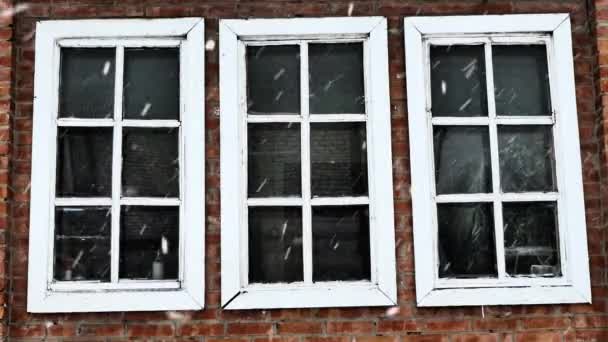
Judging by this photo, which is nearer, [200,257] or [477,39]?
[200,257]

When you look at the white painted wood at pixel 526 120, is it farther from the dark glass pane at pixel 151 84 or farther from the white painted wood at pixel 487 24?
the dark glass pane at pixel 151 84

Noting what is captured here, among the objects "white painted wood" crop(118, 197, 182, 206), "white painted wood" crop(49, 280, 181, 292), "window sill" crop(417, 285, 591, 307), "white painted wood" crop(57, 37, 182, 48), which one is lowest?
"window sill" crop(417, 285, 591, 307)

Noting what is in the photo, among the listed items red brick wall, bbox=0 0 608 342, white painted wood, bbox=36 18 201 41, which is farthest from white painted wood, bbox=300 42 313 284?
white painted wood, bbox=36 18 201 41

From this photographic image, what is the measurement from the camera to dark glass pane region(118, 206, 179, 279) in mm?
3256

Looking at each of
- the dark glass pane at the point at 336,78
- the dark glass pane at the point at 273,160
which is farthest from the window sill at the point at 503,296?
the dark glass pane at the point at 336,78

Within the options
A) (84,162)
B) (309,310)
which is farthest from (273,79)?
(309,310)

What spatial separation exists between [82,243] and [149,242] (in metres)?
0.38

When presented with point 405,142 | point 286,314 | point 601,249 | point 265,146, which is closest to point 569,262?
point 601,249

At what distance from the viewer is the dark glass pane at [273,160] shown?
3311 millimetres

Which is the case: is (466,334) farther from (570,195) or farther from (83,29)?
(83,29)

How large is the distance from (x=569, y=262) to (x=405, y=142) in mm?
1143

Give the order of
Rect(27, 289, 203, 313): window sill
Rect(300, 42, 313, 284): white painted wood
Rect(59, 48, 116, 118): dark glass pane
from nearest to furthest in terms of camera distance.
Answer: Rect(27, 289, 203, 313): window sill, Rect(300, 42, 313, 284): white painted wood, Rect(59, 48, 116, 118): dark glass pane

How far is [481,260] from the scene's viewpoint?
329cm

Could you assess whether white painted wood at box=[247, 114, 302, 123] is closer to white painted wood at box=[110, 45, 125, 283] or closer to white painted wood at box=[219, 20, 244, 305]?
white painted wood at box=[219, 20, 244, 305]
